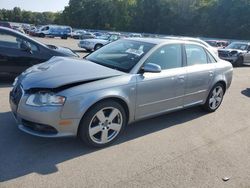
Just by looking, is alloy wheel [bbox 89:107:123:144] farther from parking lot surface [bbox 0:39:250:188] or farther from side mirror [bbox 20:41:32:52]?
side mirror [bbox 20:41:32:52]

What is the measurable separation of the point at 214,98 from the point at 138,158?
3.00m

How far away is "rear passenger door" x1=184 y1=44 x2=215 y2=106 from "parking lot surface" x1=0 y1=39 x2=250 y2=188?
1.84 feet

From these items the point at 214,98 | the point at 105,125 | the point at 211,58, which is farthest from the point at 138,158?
the point at 211,58

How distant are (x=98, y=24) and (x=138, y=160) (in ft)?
322

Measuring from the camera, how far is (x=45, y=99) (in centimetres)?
403

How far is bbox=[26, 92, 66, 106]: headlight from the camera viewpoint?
3.97m

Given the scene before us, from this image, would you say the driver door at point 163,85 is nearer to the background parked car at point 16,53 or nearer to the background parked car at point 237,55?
the background parked car at point 16,53

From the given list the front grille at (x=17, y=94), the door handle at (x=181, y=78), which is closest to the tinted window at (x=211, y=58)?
the door handle at (x=181, y=78)

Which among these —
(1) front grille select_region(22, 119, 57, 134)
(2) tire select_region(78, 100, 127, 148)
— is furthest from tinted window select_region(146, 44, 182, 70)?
(1) front grille select_region(22, 119, 57, 134)

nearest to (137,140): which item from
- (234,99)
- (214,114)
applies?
(214,114)

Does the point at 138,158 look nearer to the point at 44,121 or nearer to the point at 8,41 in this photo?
the point at 44,121

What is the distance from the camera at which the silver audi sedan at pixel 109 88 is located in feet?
13.3

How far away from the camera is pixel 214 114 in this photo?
659cm

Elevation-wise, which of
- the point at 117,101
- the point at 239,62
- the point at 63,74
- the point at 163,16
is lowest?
Result: the point at 239,62
